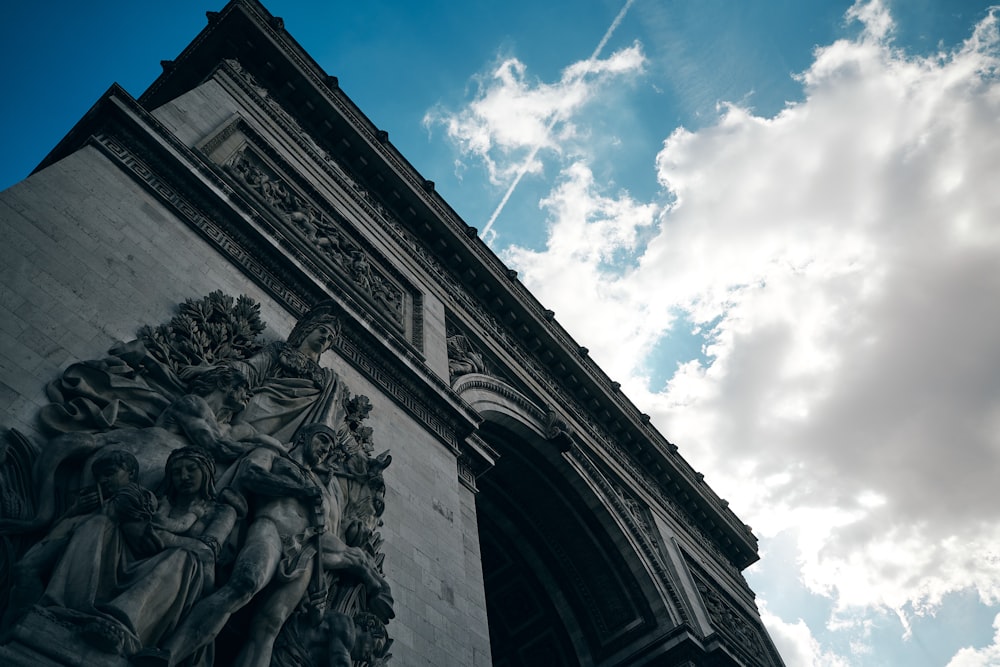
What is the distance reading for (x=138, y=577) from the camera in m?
3.80

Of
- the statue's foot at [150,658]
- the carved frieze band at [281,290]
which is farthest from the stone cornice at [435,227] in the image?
the statue's foot at [150,658]

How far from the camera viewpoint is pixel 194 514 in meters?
4.51

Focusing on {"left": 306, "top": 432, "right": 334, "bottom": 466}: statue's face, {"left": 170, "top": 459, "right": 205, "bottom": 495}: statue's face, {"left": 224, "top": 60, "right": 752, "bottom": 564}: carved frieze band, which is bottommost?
{"left": 170, "top": 459, "right": 205, "bottom": 495}: statue's face

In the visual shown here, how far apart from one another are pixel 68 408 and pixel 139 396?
1.72 feet

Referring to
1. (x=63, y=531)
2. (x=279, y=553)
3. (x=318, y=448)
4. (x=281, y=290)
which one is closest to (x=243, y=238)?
(x=281, y=290)

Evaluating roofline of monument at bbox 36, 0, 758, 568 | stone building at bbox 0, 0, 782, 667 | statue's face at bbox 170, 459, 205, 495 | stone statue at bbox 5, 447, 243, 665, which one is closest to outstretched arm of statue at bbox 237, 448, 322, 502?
stone building at bbox 0, 0, 782, 667

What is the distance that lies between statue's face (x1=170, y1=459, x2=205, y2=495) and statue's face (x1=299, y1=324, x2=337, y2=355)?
2.55 metres

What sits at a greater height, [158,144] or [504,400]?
[504,400]

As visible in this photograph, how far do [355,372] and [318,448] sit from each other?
2.44m

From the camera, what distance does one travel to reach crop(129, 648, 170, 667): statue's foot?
3.53 m

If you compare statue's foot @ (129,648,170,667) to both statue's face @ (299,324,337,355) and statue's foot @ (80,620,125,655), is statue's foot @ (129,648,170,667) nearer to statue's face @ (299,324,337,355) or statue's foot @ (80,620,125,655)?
statue's foot @ (80,620,125,655)

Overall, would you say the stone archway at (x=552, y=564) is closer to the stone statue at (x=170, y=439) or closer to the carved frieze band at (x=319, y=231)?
the carved frieze band at (x=319, y=231)

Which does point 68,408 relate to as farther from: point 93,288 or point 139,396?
point 93,288

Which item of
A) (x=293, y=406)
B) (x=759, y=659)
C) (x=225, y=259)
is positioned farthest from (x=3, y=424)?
(x=759, y=659)
